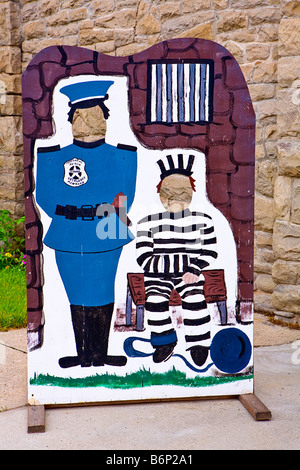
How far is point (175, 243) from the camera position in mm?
2836

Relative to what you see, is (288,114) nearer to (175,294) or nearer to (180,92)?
(180,92)

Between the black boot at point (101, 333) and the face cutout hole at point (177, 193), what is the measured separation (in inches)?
76.9

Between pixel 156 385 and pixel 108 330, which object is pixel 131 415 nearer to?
pixel 156 385

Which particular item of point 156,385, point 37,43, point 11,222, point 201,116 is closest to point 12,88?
point 37,43

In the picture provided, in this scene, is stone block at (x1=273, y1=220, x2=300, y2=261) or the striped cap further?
stone block at (x1=273, y1=220, x2=300, y2=261)

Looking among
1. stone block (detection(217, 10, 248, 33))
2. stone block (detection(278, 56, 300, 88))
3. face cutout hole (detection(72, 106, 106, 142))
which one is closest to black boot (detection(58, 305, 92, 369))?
stone block (detection(278, 56, 300, 88))

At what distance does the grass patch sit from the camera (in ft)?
13.7

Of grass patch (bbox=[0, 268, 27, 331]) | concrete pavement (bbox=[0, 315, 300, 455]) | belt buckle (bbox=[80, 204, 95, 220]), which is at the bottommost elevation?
concrete pavement (bbox=[0, 315, 300, 455])

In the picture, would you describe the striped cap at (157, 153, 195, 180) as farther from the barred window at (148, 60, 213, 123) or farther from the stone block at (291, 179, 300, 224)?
the stone block at (291, 179, 300, 224)

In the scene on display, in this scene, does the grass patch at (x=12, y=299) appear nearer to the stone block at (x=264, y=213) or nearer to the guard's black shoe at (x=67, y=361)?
the guard's black shoe at (x=67, y=361)

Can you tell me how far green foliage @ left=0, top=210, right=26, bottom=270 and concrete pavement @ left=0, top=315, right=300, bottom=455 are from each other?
8.51 ft

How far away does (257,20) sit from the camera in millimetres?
4199

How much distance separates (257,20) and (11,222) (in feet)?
10.0

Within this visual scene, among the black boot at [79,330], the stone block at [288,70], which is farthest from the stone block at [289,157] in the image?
the black boot at [79,330]
